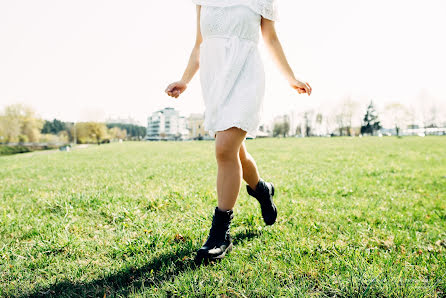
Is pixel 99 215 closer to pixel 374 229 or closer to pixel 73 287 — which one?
pixel 73 287

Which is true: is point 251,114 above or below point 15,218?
above

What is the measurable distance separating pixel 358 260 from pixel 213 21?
6.96 feet

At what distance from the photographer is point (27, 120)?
71.2 m

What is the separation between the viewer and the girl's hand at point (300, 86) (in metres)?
2.56

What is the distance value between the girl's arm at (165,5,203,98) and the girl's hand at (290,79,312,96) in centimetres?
90

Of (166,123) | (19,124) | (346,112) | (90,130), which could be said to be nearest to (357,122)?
(346,112)

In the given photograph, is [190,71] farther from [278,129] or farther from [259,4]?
[278,129]

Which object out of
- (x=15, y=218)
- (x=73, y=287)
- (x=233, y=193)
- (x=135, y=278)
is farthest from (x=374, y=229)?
(x=15, y=218)

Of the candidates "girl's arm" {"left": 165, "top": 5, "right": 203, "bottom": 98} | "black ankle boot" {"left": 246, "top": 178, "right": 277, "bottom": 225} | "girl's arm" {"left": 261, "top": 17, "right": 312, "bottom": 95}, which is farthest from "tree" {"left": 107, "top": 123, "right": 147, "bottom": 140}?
"girl's arm" {"left": 261, "top": 17, "right": 312, "bottom": 95}

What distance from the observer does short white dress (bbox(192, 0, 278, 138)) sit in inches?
86.4

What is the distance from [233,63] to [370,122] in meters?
97.2

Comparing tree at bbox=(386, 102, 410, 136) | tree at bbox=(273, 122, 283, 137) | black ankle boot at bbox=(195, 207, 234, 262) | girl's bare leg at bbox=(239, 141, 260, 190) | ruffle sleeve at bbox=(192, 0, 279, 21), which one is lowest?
black ankle boot at bbox=(195, 207, 234, 262)

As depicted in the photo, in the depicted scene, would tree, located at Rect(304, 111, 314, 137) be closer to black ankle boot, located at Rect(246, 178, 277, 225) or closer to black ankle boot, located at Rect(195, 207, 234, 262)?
black ankle boot, located at Rect(246, 178, 277, 225)

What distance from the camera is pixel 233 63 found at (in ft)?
7.34
